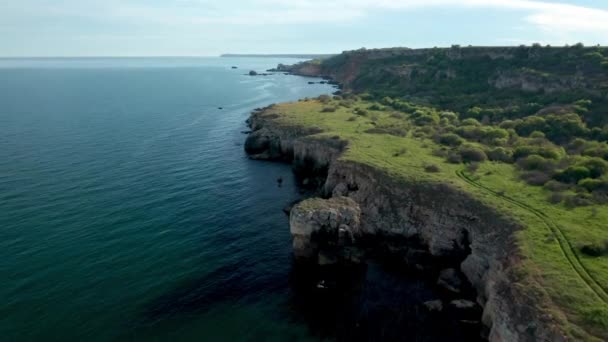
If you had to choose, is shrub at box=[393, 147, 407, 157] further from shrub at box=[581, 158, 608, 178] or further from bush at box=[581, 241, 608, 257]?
bush at box=[581, 241, 608, 257]

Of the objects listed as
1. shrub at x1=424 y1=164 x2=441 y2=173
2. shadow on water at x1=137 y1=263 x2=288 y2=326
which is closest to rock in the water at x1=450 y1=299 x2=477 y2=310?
shadow on water at x1=137 y1=263 x2=288 y2=326

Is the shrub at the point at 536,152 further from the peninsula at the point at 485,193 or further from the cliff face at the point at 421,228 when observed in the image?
the cliff face at the point at 421,228

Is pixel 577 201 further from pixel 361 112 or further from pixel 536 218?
pixel 361 112

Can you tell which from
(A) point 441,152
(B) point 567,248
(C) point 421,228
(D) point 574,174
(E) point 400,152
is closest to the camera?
(B) point 567,248

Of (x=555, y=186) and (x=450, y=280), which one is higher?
(x=555, y=186)

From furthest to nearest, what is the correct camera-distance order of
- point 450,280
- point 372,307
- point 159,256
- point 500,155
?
point 500,155 < point 159,256 < point 450,280 < point 372,307

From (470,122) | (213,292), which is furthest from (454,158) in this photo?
(213,292)

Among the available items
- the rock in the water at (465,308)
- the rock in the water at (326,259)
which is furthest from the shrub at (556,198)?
the rock in the water at (326,259)
